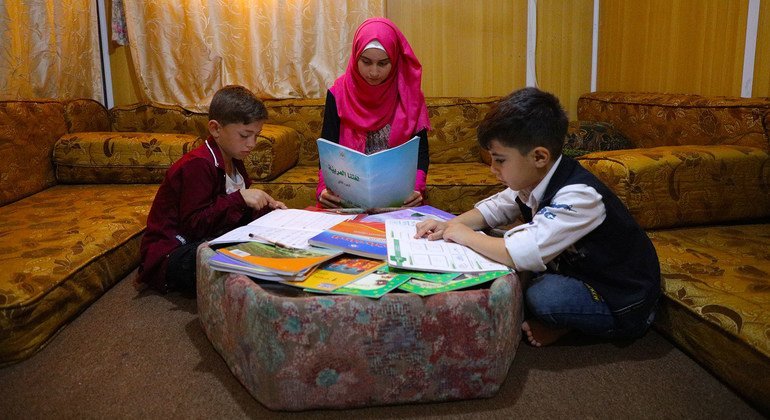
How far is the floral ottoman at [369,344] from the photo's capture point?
1.12 meters

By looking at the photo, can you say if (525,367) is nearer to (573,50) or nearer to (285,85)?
(285,85)

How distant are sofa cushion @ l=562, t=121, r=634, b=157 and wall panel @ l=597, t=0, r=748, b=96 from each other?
1.29 feet

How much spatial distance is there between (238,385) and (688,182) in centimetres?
154

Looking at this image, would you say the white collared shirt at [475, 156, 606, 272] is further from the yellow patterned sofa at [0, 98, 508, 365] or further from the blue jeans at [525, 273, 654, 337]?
the yellow patterned sofa at [0, 98, 508, 365]

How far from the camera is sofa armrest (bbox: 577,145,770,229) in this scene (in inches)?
72.2

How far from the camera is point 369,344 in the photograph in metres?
1.14

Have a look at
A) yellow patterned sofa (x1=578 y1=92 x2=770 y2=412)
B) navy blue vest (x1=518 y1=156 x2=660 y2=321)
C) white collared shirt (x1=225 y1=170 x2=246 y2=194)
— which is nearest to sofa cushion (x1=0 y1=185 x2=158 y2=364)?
white collared shirt (x1=225 y1=170 x2=246 y2=194)

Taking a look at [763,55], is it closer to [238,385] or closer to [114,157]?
[238,385]

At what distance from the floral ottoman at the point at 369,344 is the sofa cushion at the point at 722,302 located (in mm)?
494

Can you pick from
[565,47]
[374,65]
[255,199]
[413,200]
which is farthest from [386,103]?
[565,47]

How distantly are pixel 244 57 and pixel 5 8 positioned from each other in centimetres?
119

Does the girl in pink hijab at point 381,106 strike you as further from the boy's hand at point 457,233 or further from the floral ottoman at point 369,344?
the floral ottoman at point 369,344

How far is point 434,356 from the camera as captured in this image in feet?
3.84

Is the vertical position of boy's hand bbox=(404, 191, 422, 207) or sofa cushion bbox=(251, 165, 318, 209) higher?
boy's hand bbox=(404, 191, 422, 207)
